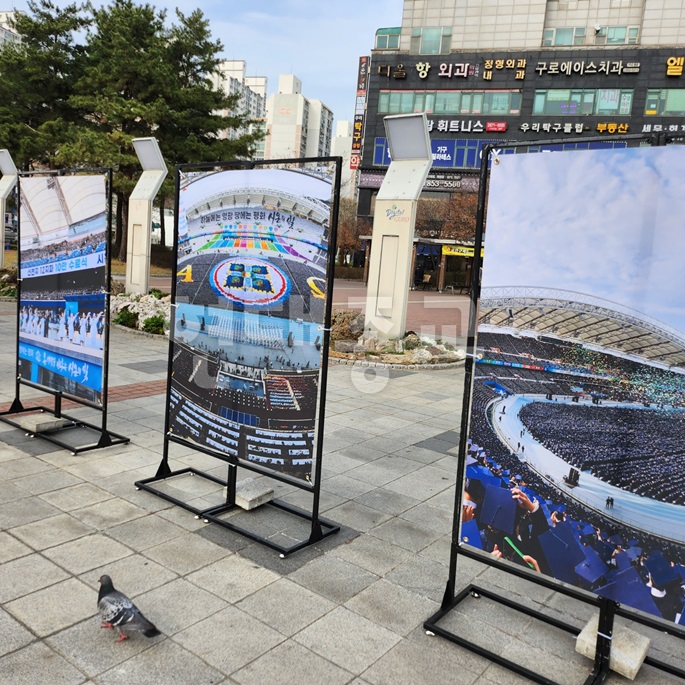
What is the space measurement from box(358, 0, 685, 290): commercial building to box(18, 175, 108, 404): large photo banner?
132 feet

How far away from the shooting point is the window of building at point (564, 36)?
44000 millimetres

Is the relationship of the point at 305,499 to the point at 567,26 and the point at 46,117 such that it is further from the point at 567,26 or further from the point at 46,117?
the point at 567,26

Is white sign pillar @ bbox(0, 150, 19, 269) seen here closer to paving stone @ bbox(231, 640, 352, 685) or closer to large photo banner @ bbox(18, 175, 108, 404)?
large photo banner @ bbox(18, 175, 108, 404)

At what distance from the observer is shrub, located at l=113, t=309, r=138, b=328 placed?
1534 centimetres

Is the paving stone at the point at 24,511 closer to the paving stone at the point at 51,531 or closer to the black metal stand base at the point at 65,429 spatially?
the paving stone at the point at 51,531

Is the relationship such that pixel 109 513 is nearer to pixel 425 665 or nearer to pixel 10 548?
pixel 10 548

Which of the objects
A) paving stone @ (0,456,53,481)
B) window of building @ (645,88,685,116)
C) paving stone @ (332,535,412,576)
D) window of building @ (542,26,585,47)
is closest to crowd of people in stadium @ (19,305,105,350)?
paving stone @ (0,456,53,481)

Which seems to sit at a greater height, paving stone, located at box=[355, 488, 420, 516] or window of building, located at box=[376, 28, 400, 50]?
window of building, located at box=[376, 28, 400, 50]

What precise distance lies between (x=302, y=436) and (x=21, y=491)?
8.60ft

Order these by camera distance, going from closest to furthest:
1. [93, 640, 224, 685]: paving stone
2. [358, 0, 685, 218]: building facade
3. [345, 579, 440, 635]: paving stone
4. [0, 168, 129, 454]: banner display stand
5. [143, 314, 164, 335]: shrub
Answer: [93, 640, 224, 685]: paving stone, [345, 579, 440, 635]: paving stone, [0, 168, 129, 454]: banner display stand, [143, 314, 164, 335]: shrub, [358, 0, 685, 218]: building facade

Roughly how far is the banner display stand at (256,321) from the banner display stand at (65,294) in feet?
4.37

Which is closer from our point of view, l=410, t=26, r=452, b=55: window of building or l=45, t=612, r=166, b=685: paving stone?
l=45, t=612, r=166, b=685: paving stone

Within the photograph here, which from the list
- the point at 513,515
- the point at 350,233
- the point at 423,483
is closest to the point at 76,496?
the point at 423,483

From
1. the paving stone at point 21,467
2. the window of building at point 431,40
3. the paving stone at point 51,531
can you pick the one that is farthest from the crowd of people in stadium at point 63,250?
the window of building at point 431,40
